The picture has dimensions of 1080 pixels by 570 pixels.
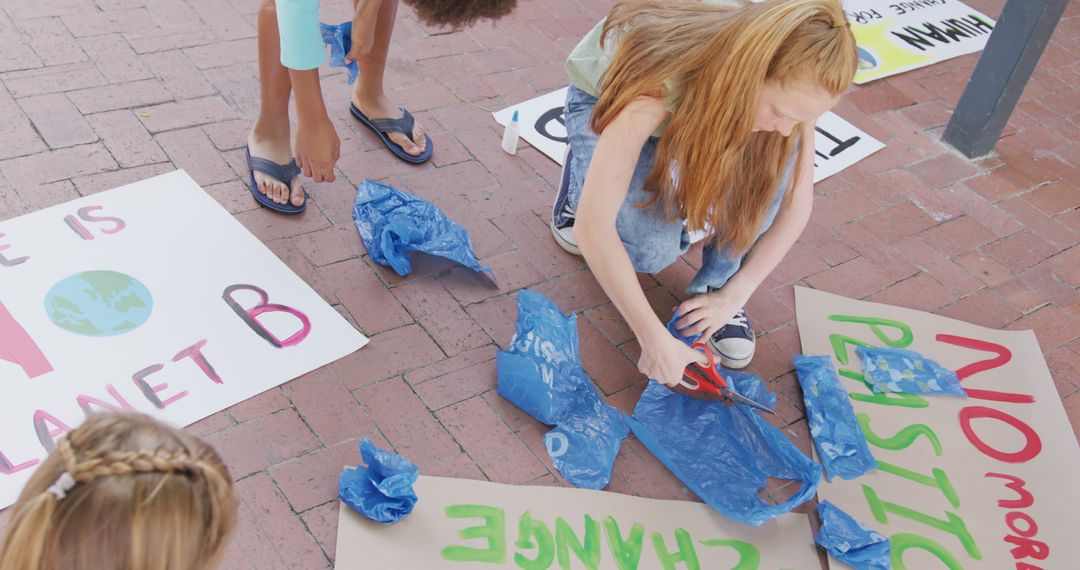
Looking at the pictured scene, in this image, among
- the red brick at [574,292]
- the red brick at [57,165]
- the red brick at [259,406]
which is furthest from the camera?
the red brick at [574,292]

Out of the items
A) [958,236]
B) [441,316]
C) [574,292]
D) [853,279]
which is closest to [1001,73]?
[958,236]

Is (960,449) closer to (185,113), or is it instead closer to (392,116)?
(392,116)

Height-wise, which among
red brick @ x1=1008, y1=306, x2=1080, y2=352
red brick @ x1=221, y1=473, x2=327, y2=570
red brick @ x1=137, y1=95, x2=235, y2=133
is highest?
red brick @ x1=137, y1=95, x2=235, y2=133

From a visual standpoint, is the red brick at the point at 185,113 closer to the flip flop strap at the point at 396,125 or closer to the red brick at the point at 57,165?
the red brick at the point at 57,165

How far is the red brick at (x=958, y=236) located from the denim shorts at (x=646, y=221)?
88 cm

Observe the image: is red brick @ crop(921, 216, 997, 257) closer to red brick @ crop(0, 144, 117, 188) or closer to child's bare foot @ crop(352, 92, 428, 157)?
child's bare foot @ crop(352, 92, 428, 157)

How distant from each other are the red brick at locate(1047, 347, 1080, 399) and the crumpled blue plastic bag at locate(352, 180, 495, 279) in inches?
57.0

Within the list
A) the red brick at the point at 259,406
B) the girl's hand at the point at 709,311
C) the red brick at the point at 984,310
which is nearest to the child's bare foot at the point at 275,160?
the red brick at the point at 259,406

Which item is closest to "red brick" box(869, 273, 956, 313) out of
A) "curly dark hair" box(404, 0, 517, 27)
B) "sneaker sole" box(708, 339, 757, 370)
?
"sneaker sole" box(708, 339, 757, 370)

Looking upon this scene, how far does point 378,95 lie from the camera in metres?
2.63

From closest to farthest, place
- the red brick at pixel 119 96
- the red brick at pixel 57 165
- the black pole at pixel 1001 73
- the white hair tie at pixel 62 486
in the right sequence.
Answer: the white hair tie at pixel 62 486, the red brick at pixel 57 165, the red brick at pixel 119 96, the black pole at pixel 1001 73

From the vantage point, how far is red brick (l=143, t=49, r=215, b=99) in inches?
103

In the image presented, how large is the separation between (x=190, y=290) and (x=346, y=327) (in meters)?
0.34

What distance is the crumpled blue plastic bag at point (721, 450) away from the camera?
195 centimetres
